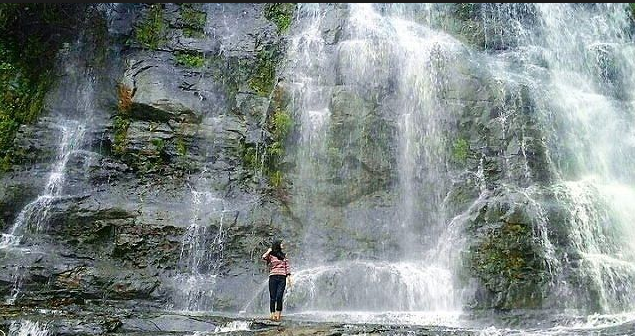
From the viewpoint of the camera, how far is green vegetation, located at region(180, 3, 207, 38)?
1705 centimetres

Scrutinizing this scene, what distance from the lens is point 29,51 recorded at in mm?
16219

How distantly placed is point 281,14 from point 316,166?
19.2 feet

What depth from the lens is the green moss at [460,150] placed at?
14227 millimetres

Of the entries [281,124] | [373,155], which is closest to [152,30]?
[281,124]

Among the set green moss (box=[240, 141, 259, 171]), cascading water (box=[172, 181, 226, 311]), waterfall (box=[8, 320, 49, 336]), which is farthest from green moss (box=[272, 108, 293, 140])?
waterfall (box=[8, 320, 49, 336])

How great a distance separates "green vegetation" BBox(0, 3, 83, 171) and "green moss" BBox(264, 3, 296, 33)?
5264 millimetres

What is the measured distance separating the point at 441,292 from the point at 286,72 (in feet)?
24.1

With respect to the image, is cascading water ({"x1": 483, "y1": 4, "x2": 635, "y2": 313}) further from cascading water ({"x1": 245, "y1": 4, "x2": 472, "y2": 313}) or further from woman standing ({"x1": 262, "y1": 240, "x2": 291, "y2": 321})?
woman standing ({"x1": 262, "y1": 240, "x2": 291, "y2": 321})

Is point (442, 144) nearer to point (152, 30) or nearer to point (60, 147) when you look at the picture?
point (152, 30)

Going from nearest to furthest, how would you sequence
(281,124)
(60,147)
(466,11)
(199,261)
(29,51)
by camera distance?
(199,261), (60,147), (281,124), (29,51), (466,11)

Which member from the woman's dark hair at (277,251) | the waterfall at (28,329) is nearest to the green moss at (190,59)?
the woman's dark hair at (277,251)

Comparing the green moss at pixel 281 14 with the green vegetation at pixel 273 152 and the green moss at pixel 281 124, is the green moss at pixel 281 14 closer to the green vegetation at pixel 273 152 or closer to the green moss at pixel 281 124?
the green moss at pixel 281 124

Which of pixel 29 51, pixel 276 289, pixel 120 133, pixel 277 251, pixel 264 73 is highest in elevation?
pixel 29 51

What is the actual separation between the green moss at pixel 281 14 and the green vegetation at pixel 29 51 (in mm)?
5264
